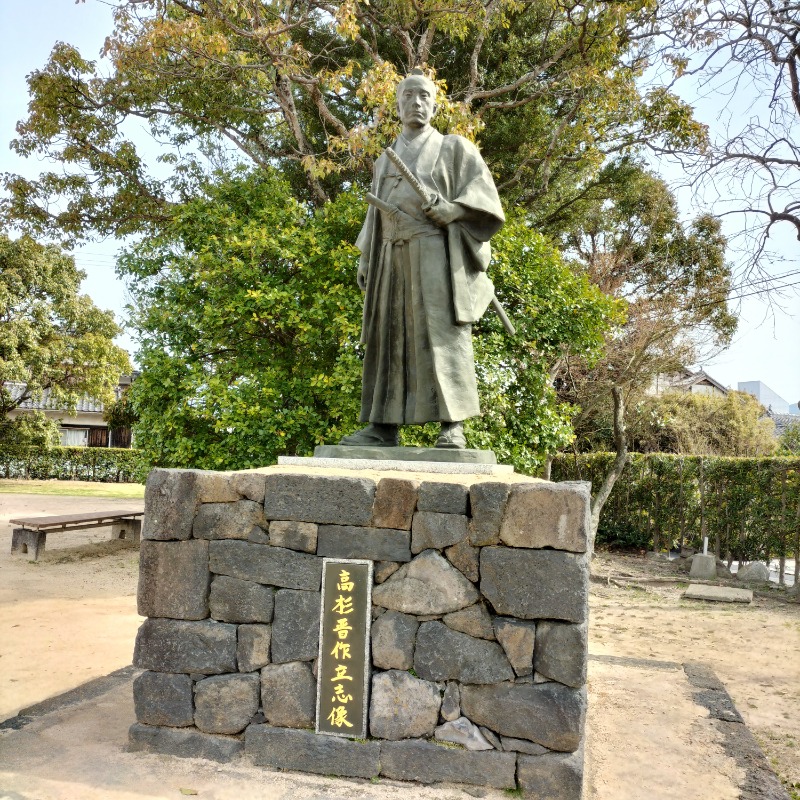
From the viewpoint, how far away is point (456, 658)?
2.99 metres

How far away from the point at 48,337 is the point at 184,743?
18.7m

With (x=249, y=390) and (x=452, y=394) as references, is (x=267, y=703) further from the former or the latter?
(x=249, y=390)

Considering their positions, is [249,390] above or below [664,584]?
above

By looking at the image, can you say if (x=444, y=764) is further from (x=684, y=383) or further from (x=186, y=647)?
(x=684, y=383)

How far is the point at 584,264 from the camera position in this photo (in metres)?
13.5

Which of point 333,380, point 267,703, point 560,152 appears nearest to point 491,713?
point 267,703

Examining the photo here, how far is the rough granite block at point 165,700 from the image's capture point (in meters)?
3.23

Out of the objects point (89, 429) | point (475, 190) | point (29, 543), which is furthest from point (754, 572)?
point (89, 429)

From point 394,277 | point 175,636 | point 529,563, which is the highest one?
point 394,277

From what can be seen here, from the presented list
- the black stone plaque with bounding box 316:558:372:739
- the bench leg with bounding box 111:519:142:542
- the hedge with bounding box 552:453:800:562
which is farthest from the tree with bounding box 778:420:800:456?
the black stone plaque with bounding box 316:558:372:739

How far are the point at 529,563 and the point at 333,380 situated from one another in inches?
174

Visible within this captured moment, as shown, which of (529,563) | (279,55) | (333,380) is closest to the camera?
(529,563)

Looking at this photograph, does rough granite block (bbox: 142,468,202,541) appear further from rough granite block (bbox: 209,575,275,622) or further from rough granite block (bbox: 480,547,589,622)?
rough granite block (bbox: 480,547,589,622)

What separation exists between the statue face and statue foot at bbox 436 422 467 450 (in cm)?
166
